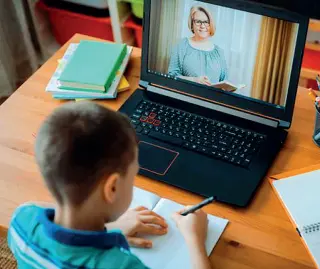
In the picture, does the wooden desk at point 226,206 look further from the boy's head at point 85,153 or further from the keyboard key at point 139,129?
the boy's head at point 85,153

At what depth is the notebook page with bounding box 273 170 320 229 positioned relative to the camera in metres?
0.98

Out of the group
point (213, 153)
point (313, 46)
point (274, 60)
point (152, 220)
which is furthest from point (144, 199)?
point (313, 46)

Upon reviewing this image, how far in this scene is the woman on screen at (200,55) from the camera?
45.1 inches

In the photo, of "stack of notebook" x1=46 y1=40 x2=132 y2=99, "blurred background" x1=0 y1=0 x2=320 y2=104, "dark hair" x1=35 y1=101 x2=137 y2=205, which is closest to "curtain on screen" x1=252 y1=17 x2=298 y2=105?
"stack of notebook" x1=46 y1=40 x2=132 y2=99

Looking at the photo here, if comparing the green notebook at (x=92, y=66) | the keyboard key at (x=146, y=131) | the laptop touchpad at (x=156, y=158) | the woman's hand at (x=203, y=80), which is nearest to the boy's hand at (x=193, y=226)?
the laptop touchpad at (x=156, y=158)

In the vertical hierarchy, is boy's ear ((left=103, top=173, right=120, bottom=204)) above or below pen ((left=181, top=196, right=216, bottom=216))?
above

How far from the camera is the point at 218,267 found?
92 centimetres

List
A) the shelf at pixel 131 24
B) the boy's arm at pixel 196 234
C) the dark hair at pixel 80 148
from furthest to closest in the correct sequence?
the shelf at pixel 131 24 < the boy's arm at pixel 196 234 < the dark hair at pixel 80 148

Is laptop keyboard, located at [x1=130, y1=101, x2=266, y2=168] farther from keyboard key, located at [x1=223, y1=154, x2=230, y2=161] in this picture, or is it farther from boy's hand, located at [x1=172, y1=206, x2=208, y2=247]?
boy's hand, located at [x1=172, y1=206, x2=208, y2=247]

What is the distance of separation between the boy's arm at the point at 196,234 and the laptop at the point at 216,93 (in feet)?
0.24

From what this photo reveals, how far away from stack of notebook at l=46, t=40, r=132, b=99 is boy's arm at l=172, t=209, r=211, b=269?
43 centimetres

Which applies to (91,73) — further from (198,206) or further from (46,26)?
(46,26)

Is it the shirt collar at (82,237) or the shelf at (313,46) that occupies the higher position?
the shirt collar at (82,237)

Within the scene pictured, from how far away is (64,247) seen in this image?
2.58ft
